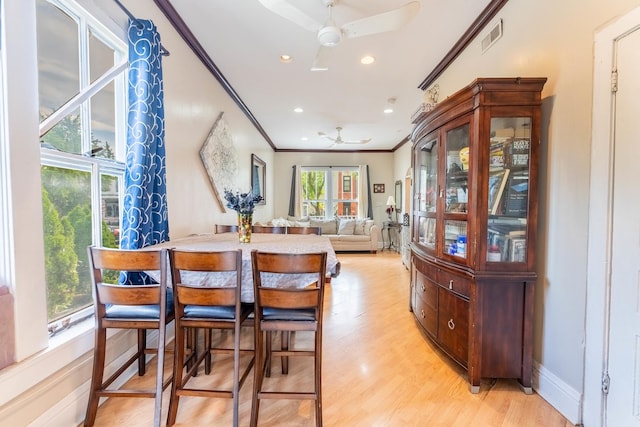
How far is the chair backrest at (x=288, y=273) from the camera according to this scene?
1.43m

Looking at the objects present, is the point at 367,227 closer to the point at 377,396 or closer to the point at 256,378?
the point at 377,396

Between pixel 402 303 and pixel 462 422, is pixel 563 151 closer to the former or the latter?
pixel 462 422

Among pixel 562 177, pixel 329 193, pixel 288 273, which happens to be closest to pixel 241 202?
pixel 288 273

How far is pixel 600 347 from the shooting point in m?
1.47

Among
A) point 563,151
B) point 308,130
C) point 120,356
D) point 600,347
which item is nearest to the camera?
point 600,347

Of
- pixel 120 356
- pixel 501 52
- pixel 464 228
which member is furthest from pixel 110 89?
pixel 501 52

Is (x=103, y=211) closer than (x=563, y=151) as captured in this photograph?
No

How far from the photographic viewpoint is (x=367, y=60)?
3008 millimetres

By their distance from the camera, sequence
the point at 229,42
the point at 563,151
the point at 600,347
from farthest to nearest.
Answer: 1. the point at 229,42
2. the point at 563,151
3. the point at 600,347

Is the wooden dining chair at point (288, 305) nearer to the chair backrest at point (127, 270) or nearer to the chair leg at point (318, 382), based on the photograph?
the chair leg at point (318, 382)

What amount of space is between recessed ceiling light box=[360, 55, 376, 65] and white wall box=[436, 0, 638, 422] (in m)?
1.31

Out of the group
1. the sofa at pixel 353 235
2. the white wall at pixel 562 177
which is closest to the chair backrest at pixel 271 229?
the white wall at pixel 562 177

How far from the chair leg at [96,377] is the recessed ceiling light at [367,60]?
3149mm

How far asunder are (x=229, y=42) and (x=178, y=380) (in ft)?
9.30
